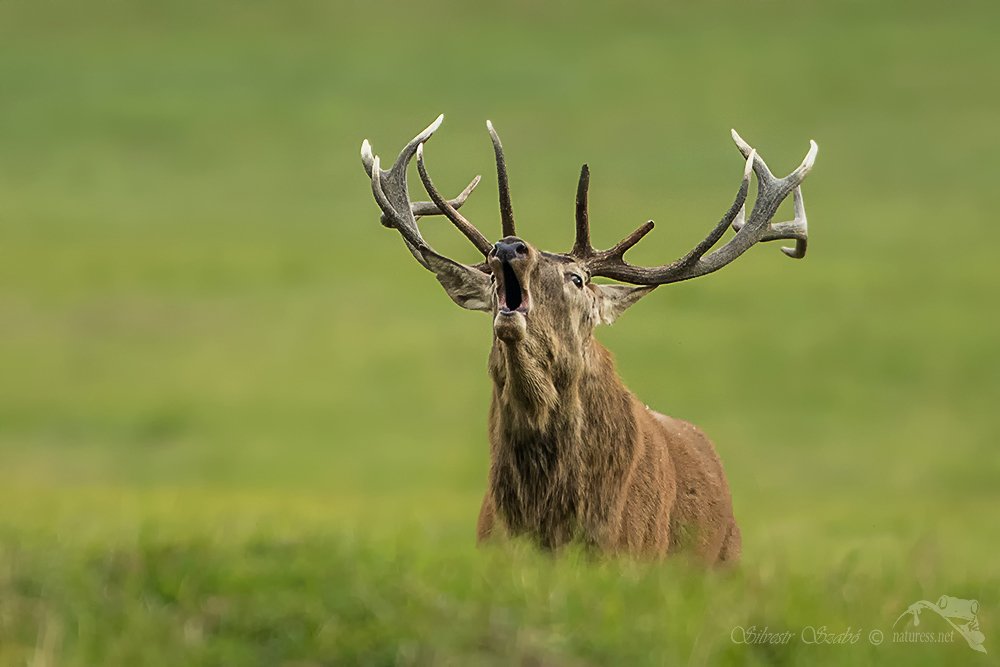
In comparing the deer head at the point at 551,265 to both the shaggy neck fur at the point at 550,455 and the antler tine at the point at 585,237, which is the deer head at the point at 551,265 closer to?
the antler tine at the point at 585,237

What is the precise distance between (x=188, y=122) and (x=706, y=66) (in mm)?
17841

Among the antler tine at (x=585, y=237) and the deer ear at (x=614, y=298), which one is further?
the deer ear at (x=614, y=298)

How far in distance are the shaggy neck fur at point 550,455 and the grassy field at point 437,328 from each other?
3.51ft

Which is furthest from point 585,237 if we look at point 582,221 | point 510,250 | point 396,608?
point 396,608

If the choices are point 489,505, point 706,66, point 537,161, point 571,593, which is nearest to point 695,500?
point 489,505

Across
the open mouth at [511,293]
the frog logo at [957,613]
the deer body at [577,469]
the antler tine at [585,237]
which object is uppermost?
the antler tine at [585,237]

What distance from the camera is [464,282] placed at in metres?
10.6

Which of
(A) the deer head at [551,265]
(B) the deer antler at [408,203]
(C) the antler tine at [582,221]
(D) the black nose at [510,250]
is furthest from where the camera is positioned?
(B) the deer antler at [408,203]

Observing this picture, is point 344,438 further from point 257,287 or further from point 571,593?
point 571,593

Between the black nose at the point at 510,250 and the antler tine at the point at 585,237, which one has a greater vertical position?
the antler tine at the point at 585,237

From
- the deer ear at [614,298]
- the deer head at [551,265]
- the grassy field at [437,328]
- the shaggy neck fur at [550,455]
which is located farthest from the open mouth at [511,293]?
the grassy field at [437,328]

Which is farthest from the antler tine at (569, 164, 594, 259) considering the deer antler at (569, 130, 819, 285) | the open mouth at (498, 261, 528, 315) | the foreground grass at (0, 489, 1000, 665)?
the foreground grass at (0, 489, 1000, 665)

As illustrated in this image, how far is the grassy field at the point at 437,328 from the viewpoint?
21.7 ft

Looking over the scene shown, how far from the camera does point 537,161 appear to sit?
55656 mm
